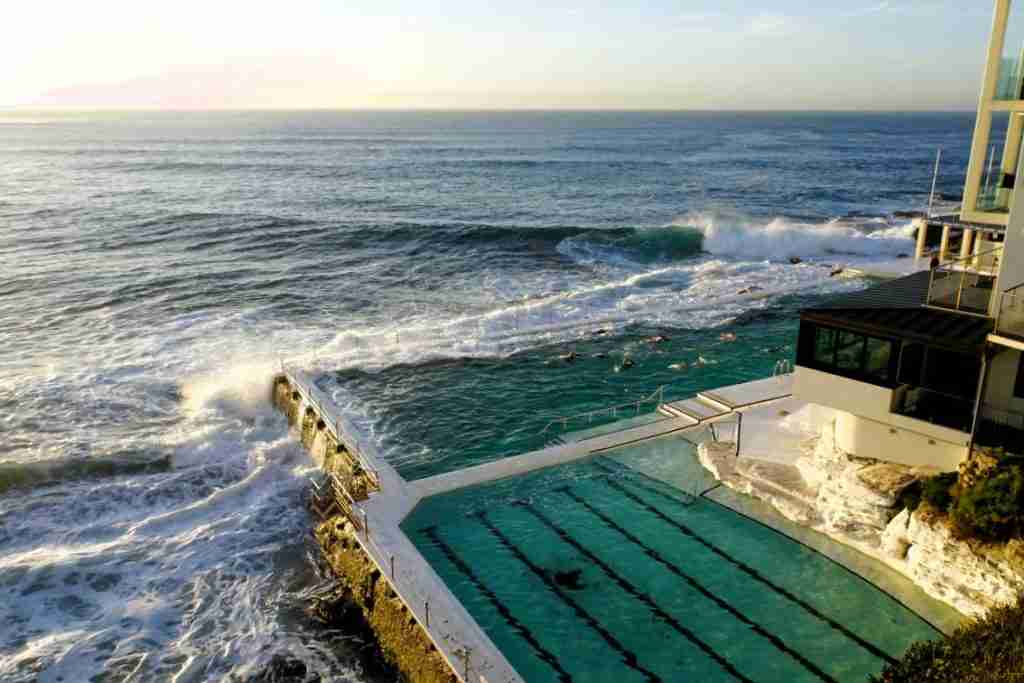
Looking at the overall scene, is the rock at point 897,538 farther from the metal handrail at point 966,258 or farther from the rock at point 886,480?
the metal handrail at point 966,258

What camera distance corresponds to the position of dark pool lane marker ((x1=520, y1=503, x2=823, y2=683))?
37.4ft

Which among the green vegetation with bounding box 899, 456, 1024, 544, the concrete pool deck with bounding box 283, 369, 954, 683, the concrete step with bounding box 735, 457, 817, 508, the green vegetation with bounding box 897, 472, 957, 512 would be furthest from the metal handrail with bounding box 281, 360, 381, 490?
the green vegetation with bounding box 899, 456, 1024, 544

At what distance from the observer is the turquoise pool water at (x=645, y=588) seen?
11586mm

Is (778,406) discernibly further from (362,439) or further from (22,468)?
(22,468)

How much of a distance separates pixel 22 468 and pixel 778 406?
19860mm

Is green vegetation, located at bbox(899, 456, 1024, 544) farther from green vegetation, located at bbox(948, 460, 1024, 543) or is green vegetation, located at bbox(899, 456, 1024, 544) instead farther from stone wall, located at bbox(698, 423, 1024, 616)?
stone wall, located at bbox(698, 423, 1024, 616)

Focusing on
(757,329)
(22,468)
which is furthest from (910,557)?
(22,468)

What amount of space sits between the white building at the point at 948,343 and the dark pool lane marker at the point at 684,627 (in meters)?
4.37

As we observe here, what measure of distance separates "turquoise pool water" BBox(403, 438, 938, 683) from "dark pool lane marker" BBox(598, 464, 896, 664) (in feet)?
0.09

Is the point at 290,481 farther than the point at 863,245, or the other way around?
the point at 863,245

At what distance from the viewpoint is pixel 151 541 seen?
16812mm

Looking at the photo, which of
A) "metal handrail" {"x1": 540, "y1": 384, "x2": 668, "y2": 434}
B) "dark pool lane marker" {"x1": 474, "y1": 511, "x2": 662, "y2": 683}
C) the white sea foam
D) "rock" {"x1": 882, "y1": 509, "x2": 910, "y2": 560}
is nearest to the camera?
"dark pool lane marker" {"x1": 474, "y1": 511, "x2": 662, "y2": 683}

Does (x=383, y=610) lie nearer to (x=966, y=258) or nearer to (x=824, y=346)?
(x=824, y=346)

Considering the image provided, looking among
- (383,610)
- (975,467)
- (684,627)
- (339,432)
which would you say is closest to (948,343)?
(975,467)
